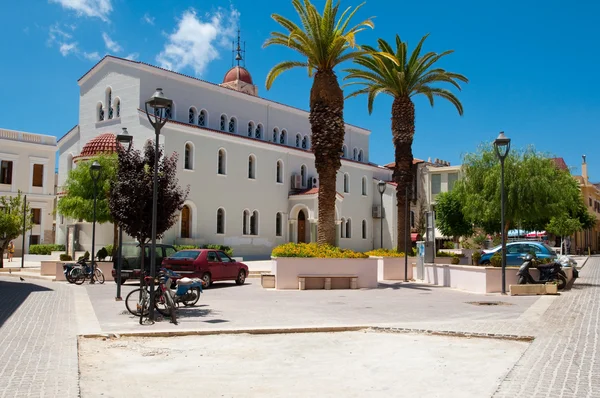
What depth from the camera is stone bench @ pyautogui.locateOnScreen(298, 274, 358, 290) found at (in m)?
20.9

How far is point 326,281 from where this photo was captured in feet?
69.2

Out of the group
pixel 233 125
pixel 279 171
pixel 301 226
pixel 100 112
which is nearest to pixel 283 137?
pixel 279 171

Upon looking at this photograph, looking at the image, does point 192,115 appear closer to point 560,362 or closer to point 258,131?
point 258,131

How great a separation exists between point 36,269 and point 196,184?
11161mm

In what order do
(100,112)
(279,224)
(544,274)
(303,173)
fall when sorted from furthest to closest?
(303,173) < (279,224) < (100,112) < (544,274)

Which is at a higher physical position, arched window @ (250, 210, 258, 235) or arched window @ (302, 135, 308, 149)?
arched window @ (302, 135, 308, 149)

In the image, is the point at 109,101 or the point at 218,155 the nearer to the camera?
the point at 218,155

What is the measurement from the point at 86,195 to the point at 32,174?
2299 centimetres

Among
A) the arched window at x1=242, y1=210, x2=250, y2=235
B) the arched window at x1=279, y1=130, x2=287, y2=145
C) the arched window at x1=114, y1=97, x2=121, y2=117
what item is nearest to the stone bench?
the arched window at x1=242, y1=210, x2=250, y2=235

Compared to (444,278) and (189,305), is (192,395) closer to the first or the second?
(189,305)

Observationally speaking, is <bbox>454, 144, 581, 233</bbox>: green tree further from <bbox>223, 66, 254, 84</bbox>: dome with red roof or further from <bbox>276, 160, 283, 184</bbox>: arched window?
<bbox>223, 66, 254, 84</bbox>: dome with red roof

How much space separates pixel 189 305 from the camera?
15.2 metres

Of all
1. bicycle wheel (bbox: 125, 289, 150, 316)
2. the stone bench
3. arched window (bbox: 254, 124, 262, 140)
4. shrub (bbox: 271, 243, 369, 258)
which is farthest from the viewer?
arched window (bbox: 254, 124, 262, 140)

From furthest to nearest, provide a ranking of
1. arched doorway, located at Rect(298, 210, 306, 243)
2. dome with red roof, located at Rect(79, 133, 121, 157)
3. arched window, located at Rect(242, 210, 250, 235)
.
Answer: arched doorway, located at Rect(298, 210, 306, 243) < arched window, located at Rect(242, 210, 250, 235) < dome with red roof, located at Rect(79, 133, 121, 157)
